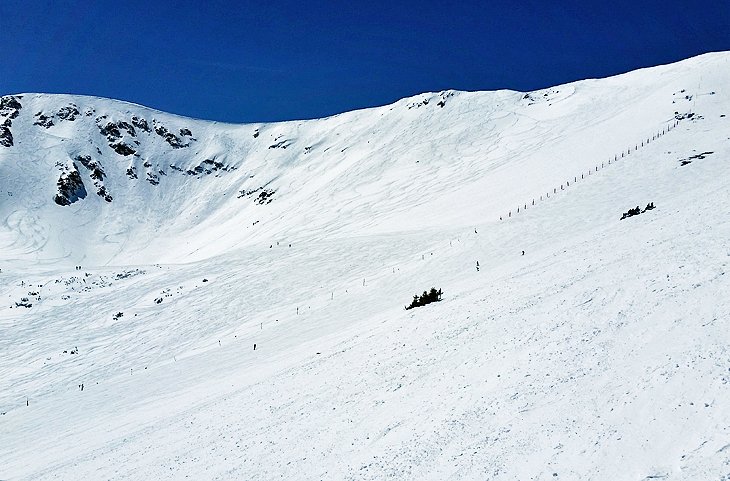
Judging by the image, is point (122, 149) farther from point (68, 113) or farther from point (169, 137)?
point (68, 113)

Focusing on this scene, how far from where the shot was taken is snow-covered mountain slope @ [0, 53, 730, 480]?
22.7ft

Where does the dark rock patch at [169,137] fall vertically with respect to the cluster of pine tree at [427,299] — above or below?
above

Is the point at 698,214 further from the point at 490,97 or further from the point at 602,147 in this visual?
the point at 490,97

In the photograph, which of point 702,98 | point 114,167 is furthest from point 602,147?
point 114,167

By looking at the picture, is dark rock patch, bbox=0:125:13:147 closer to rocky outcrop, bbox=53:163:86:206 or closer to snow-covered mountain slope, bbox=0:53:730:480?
rocky outcrop, bbox=53:163:86:206

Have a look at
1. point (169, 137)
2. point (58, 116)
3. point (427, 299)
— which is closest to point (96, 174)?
point (169, 137)

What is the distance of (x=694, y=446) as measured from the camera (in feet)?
17.4

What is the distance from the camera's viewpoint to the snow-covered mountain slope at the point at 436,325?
6910 millimetres

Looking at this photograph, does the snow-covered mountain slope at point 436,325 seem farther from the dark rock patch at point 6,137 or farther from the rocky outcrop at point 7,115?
the rocky outcrop at point 7,115

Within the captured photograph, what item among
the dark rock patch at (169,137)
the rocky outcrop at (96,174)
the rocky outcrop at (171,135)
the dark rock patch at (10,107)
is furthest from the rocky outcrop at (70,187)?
the dark rock patch at (10,107)

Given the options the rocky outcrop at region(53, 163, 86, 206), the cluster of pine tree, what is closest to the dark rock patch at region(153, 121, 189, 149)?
the rocky outcrop at region(53, 163, 86, 206)

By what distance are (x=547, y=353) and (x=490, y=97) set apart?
6437 cm

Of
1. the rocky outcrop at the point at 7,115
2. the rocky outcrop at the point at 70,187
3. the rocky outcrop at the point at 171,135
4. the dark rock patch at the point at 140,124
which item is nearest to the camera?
the rocky outcrop at the point at 70,187

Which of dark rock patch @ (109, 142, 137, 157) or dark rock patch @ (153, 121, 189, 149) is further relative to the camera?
dark rock patch @ (153, 121, 189, 149)
